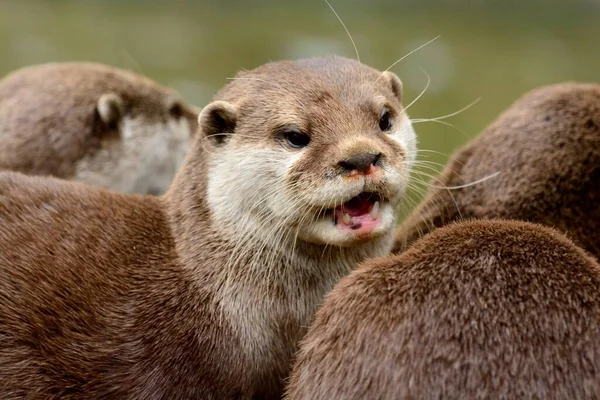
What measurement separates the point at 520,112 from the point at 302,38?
8.60 meters

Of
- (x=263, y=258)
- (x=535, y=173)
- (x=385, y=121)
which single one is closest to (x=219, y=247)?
(x=263, y=258)

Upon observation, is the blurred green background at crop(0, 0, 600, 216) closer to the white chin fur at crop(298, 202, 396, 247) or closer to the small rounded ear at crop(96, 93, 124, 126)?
the small rounded ear at crop(96, 93, 124, 126)

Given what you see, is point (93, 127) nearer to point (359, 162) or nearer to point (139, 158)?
point (139, 158)

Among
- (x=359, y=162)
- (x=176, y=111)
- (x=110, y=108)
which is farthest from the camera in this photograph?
(x=176, y=111)

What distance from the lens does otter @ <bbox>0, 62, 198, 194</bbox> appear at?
413 cm

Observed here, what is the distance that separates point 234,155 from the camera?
110 inches

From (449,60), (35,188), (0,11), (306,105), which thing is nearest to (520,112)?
(306,105)

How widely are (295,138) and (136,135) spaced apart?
6.22 ft

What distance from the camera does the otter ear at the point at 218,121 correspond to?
282 cm

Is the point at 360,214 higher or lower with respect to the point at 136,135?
higher

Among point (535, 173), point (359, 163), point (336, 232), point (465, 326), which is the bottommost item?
point (535, 173)

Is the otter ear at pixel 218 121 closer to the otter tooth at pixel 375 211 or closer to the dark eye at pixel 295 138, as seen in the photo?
the dark eye at pixel 295 138

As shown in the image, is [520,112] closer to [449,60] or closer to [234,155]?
[234,155]

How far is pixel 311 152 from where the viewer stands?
2.61 meters
